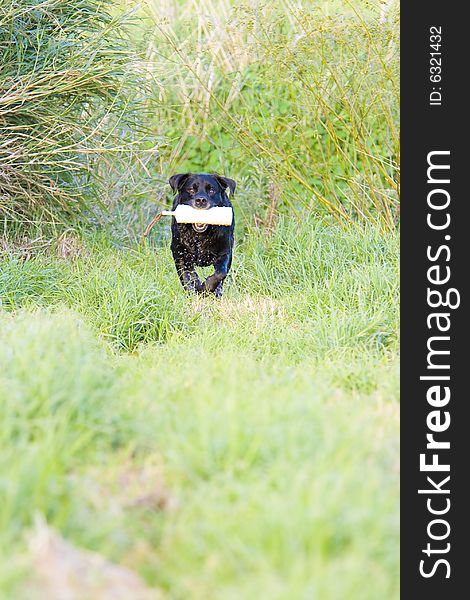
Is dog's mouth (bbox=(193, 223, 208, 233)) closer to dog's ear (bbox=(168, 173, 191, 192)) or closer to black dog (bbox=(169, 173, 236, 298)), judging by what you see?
black dog (bbox=(169, 173, 236, 298))

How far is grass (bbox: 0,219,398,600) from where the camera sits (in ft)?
8.45

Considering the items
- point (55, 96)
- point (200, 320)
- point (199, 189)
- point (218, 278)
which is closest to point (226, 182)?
point (199, 189)

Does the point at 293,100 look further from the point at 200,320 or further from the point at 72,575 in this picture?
the point at 72,575

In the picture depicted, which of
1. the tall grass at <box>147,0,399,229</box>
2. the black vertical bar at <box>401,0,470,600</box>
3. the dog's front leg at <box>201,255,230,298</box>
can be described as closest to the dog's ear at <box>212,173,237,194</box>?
the dog's front leg at <box>201,255,230,298</box>

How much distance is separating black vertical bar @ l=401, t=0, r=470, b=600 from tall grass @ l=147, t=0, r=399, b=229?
1502 millimetres

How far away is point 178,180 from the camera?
613 centimetres

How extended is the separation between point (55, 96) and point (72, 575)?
447 centimetres

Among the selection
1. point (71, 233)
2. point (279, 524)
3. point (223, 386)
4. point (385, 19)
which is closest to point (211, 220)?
point (71, 233)

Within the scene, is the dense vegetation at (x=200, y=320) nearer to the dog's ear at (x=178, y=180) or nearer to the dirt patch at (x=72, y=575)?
the dirt patch at (x=72, y=575)

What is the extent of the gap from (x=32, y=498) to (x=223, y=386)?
42.1 inches

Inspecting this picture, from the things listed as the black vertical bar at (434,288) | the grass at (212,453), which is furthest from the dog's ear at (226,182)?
the black vertical bar at (434,288)

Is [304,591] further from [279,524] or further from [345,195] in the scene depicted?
[345,195]

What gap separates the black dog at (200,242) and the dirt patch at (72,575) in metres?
3.50

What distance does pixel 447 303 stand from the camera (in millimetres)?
3963
